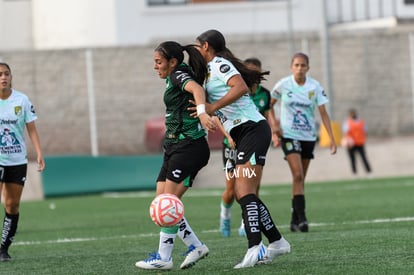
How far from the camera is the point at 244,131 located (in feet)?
35.0

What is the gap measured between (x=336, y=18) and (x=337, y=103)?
24.3 feet

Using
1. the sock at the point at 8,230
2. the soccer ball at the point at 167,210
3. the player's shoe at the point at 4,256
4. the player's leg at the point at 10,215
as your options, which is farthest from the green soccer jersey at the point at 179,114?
the player's shoe at the point at 4,256

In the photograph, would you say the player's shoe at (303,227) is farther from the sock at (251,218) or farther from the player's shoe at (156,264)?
the player's shoe at (156,264)

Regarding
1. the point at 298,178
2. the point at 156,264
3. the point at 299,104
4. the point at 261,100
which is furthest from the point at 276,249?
the point at 261,100

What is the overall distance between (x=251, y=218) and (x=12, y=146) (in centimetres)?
326

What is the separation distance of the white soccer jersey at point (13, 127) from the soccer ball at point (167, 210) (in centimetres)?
266

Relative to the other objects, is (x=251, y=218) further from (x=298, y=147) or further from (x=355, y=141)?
(x=355, y=141)

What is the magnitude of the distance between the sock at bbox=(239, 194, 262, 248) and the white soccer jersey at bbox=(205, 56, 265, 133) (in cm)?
71

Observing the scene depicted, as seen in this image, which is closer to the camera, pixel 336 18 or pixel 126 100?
pixel 126 100

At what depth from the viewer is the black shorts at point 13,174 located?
12336 millimetres

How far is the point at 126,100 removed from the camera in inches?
1278

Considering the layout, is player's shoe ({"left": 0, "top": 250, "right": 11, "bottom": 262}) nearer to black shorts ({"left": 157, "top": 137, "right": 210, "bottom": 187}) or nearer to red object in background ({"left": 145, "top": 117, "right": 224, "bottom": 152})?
black shorts ({"left": 157, "top": 137, "right": 210, "bottom": 187})

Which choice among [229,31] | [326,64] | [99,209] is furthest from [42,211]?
[229,31]

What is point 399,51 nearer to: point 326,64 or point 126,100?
point 326,64
